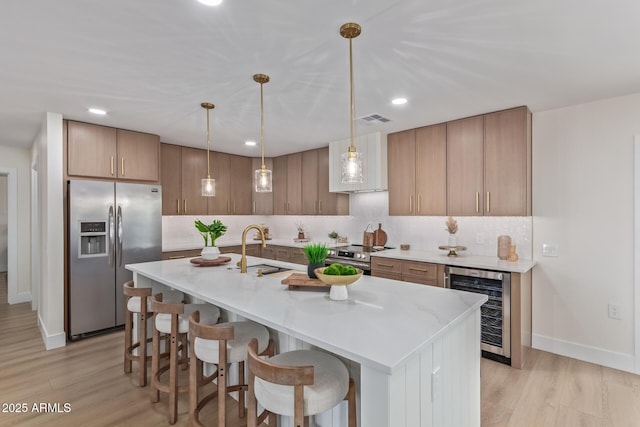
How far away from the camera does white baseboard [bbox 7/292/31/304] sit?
5043 millimetres

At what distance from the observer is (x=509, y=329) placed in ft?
9.64

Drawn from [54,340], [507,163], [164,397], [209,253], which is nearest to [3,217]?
[54,340]

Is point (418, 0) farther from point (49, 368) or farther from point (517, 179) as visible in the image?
point (49, 368)

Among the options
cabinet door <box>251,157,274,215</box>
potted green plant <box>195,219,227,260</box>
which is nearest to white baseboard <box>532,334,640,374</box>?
potted green plant <box>195,219,227,260</box>

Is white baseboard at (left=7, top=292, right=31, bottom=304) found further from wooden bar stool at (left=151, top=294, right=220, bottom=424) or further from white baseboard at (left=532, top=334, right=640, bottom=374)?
white baseboard at (left=532, top=334, right=640, bottom=374)

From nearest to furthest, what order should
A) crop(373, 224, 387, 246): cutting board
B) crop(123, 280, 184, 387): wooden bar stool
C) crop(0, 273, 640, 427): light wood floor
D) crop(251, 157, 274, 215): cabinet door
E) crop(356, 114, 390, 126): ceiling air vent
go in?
crop(0, 273, 640, 427): light wood floor < crop(123, 280, 184, 387): wooden bar stool < crop(356, 114, 390, 126): ceiling air vent < crop(373, 224, 387, 246): cutting board < crop(251, 157, 274, 215): cabinet door

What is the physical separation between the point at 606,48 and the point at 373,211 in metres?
3.03

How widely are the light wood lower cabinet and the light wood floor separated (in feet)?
2.87

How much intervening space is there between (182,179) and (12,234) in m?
2.77

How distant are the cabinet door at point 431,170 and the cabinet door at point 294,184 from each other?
208 cm

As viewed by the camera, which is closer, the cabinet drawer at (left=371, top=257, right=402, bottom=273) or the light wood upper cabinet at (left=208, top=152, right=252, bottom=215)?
the cabinet drawer at (left=371, top=257, right=402, bottom=273)

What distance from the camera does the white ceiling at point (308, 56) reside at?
1.65 metres

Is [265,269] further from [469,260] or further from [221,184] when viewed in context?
[221,184]

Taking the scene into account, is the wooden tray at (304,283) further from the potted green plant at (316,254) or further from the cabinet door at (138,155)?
the cabinet door at (138,155)
